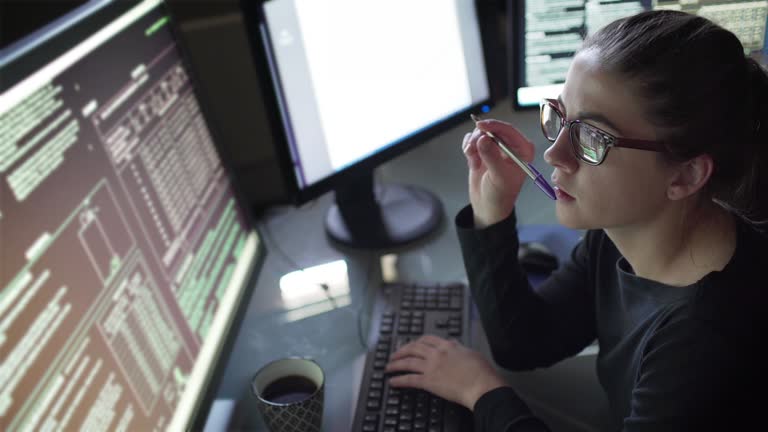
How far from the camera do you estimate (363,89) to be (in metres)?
1.06

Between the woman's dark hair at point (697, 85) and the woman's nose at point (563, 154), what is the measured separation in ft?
0.30

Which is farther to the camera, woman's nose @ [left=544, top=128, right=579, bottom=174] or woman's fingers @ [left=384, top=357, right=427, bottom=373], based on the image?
woman's fingers @ [left=384, top=357, right=427, bottom=373]

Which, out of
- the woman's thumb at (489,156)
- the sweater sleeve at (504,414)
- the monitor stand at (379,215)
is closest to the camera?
the sweater sleeve at (504,414)

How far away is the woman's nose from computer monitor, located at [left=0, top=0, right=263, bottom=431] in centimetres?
46

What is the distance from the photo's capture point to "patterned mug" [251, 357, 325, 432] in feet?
2.39

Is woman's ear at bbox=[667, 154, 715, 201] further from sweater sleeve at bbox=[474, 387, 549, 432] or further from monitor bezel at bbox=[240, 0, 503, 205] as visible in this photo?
monitor bezel at bbox=[240, 0, 503, 205]

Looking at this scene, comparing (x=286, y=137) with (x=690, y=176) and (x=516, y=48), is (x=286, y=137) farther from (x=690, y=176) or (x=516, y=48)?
(x=690, y=176)

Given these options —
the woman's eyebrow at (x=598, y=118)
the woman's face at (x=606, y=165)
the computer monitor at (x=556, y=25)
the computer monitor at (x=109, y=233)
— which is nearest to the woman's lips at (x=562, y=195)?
the woman's face at (x=606, y=165)

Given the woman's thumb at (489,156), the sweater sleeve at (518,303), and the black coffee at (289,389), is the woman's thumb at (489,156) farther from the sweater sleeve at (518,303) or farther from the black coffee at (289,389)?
the black coffee at (289,389)

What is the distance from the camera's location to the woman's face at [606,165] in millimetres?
666

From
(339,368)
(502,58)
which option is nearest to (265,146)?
(502,58)

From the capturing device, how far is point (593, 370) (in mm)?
893

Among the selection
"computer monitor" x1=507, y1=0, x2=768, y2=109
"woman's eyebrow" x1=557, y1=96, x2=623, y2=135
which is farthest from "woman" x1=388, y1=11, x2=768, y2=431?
"computer monitor" x1=507, y1=0, x2=768, y2=109

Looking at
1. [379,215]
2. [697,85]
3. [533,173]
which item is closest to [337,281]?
[379,215]
